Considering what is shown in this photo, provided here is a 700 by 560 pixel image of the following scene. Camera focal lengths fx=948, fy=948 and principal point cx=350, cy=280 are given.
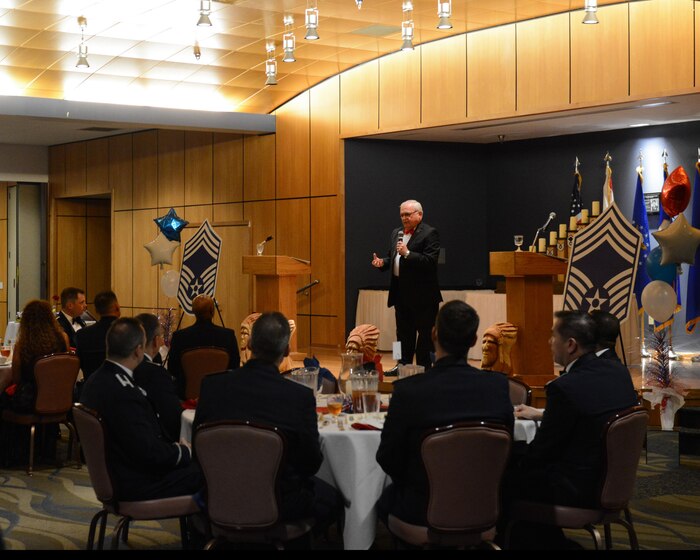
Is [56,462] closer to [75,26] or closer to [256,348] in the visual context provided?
[256,348]

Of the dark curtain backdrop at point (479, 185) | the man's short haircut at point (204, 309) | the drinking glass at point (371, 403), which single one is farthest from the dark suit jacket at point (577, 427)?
the dark curtain backdrop at point (479, 185)

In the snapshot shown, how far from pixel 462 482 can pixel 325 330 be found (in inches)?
373

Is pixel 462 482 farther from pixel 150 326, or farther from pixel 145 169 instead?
pixel 145 169

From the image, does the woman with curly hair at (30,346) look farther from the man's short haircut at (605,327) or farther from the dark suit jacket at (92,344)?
the man's short haircut at (605,327)

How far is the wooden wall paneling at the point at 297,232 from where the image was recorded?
1341cm

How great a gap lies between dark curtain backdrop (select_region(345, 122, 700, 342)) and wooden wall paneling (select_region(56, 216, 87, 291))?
758 cm

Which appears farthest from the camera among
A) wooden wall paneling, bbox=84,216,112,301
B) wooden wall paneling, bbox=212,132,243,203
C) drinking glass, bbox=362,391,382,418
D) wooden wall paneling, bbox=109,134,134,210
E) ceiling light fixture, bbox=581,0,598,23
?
wooden wall paneling, bbox=84,216,112,301

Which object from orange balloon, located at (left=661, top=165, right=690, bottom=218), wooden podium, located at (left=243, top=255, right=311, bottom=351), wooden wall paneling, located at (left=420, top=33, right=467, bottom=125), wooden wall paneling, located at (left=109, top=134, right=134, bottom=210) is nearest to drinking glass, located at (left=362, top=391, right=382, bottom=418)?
wooden podium, located at (left=243, top=255, right=311, bottom=351)

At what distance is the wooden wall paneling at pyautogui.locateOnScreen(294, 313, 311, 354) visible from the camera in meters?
13.4

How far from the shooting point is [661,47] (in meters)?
9.62

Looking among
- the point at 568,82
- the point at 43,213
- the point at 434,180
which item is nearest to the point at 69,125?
the point at 43,213

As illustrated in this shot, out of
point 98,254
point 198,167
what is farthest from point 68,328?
point 98,254

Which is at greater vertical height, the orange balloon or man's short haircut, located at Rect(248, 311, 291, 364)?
the orange balloon

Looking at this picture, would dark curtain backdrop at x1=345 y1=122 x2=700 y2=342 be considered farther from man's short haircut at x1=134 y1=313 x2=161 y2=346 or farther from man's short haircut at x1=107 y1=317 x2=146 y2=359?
man's short haircut at x1=107 y1=317 x2=146 y2=359
